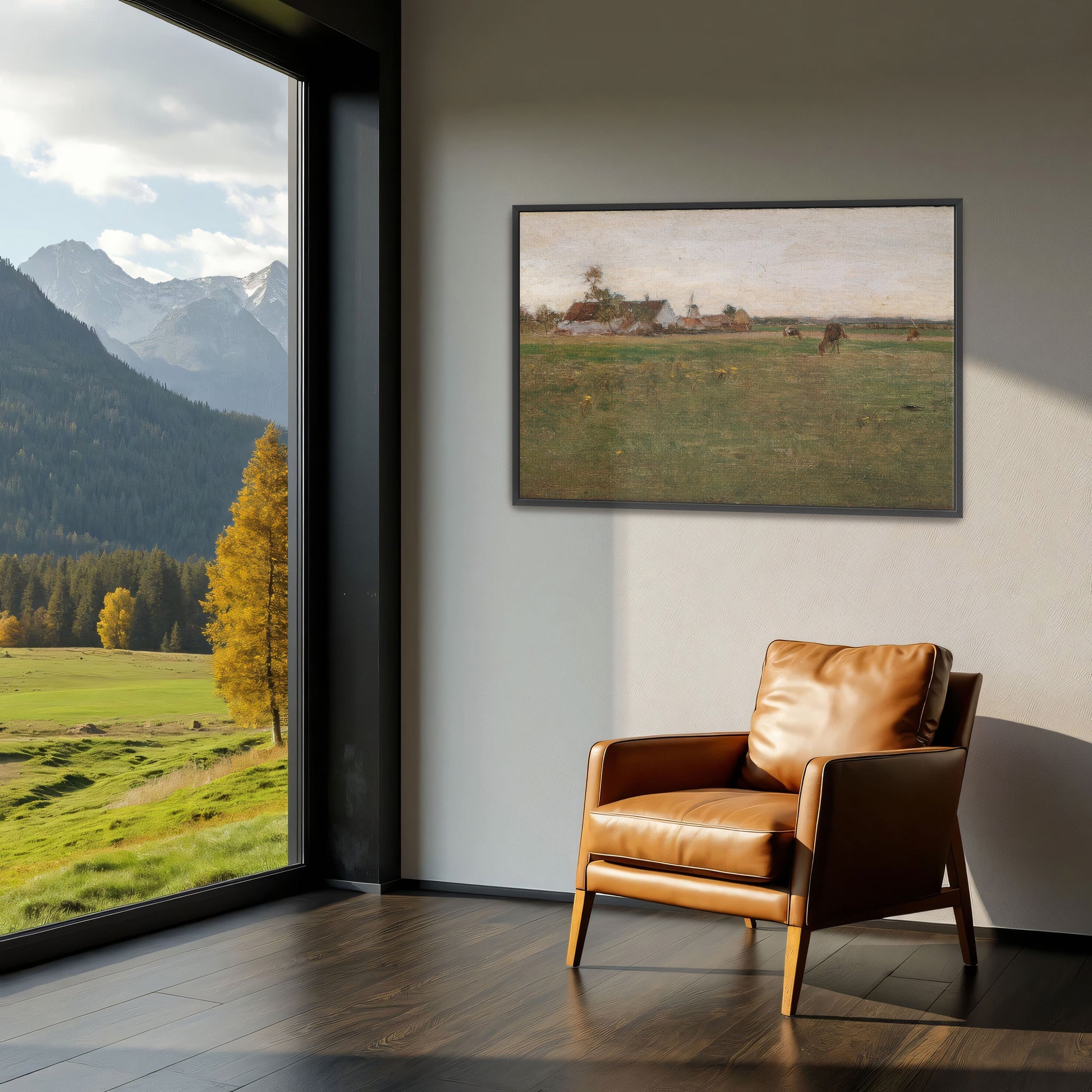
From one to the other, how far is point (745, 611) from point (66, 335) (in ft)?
6.90

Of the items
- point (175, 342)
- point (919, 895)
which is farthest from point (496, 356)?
point (919, 895)

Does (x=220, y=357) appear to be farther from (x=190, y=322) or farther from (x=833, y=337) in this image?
(x=833, y=337)

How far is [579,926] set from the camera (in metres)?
3.11

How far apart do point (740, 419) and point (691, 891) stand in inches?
59.3

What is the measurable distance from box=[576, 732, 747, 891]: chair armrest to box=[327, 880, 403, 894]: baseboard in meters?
0.91

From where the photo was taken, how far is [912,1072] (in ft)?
7.97

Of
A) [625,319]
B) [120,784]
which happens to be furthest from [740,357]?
[120,784]

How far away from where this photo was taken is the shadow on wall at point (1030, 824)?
342cm

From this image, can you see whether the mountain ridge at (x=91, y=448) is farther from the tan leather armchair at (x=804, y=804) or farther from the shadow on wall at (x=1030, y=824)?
the shadow on wall at (x=1030, y=824)

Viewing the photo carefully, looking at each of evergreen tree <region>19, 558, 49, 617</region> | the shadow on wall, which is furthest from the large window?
the shadow on wall

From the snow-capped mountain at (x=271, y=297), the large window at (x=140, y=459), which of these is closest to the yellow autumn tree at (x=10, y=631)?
the large window at (x=140, y=459)

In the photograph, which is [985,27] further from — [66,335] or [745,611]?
[66,335]

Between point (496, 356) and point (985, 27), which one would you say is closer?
point (985, 27)

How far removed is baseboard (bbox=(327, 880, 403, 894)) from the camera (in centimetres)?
388
